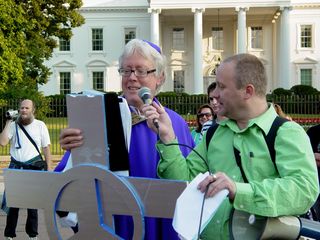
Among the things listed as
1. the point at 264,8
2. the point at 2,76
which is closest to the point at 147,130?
the point at 2,76

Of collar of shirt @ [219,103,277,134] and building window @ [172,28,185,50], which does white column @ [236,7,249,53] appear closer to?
building window @ [172,28,185,50]

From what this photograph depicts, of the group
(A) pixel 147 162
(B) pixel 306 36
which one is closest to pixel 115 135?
(A) pixel 147 162

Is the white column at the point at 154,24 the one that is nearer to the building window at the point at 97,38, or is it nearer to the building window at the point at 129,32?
the building window at the point at 129,32

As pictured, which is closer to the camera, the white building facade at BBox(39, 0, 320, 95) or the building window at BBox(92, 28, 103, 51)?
the white building facade at BBox(39, 0, 320, 95)

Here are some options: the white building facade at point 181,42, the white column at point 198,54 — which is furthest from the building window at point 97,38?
the white column at point 198,54

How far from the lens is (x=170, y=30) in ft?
194

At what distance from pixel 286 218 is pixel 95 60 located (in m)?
57.6

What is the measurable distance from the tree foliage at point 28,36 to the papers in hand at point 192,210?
22.2 meters

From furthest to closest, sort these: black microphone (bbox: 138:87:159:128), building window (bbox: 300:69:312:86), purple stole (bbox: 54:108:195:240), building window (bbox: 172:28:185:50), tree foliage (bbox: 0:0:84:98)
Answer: building window (bbox: 172:28:185:50) → building window (bbox: 300:69:312:86) → tree foliage (bbox: 0:0:84:98) → purple stole (bbox: 54:108:195:240) → black microphone (bbox: 138:87:159:128)

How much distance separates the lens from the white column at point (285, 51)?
179 ft

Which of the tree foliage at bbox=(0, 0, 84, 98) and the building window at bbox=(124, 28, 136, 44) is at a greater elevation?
the building window at bbox=(124, 28, 136, 44)

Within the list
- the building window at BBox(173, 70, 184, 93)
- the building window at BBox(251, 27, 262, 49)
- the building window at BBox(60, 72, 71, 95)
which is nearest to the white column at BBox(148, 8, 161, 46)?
the building window at BBox(173, 70, 184, 93)

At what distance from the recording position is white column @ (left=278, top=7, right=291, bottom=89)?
54469 mm

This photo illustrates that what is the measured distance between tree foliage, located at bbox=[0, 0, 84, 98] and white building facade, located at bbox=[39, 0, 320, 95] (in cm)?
2089
